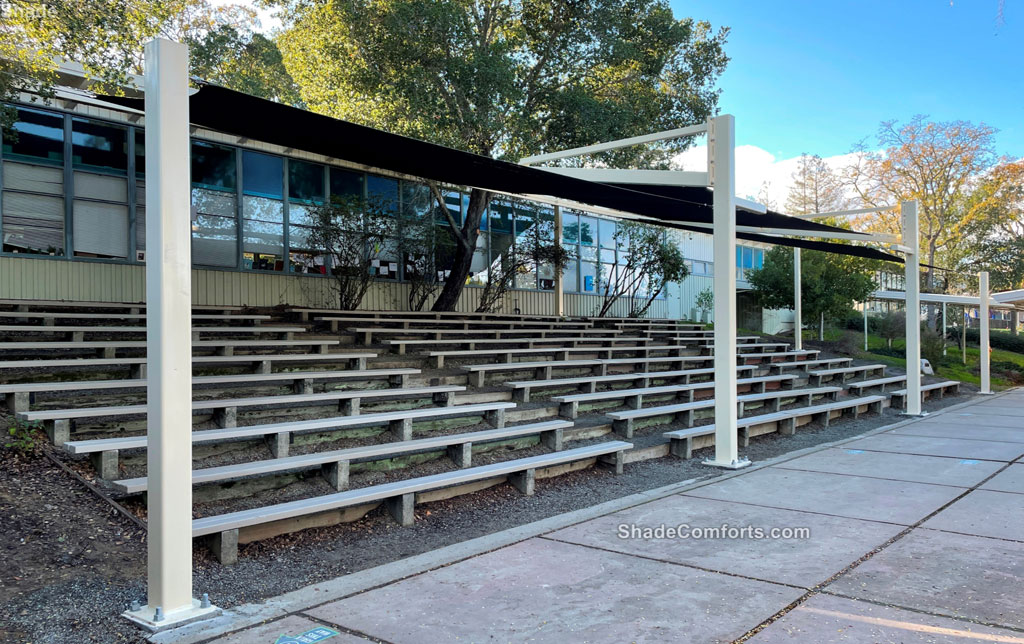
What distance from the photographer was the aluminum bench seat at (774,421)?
22.1ft

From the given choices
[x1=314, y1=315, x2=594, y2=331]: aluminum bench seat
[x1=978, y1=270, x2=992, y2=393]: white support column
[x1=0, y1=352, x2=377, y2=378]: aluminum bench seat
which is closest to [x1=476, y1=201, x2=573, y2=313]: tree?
[x1=314, y1=315, x2=594, y2=331]: aluminum bench seat

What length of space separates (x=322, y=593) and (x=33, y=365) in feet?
12.1

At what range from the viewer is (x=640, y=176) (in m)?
5.94

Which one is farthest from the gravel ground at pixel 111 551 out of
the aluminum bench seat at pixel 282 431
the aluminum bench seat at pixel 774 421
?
the aluminum bench seat at pixel 774 421

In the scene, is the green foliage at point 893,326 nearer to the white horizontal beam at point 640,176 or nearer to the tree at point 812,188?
the white horizontal beam at point 640,176

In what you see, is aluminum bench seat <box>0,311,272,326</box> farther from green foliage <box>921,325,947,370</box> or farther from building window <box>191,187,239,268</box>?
green foliage <box>921,325,947,370</box>

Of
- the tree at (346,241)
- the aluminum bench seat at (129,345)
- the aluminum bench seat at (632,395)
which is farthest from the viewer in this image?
the tree at (346,241)

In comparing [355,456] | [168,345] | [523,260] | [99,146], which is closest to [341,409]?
[355,456]

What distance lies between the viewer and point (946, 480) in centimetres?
571

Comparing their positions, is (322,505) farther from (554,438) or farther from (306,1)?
(306,1)

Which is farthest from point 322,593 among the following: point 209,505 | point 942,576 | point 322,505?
point 942,576

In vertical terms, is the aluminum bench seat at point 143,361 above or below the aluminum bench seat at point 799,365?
above

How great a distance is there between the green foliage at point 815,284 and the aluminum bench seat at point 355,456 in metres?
14.4

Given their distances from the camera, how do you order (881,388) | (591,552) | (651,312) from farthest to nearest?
(651,312)
(881,388)
(591,552)
